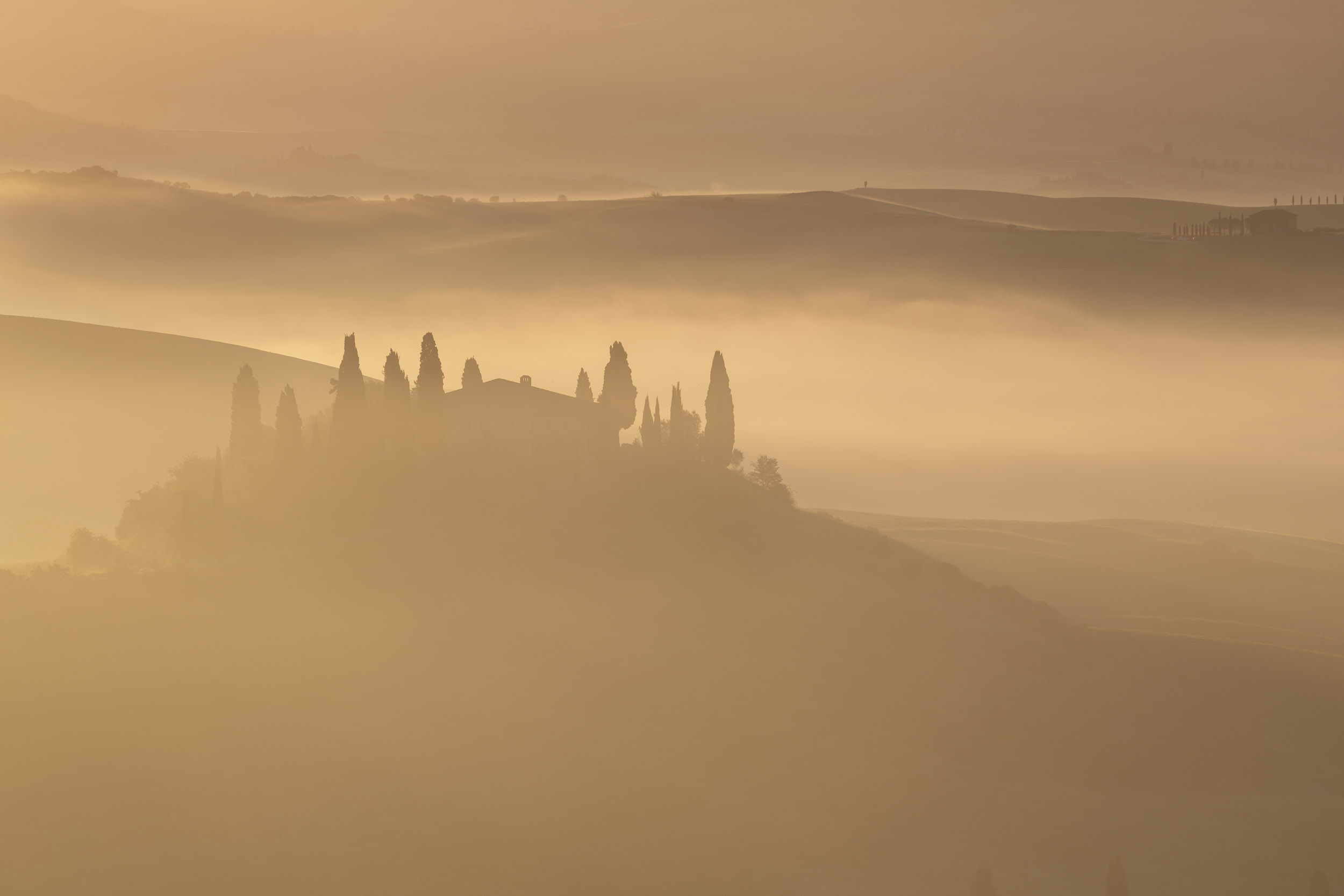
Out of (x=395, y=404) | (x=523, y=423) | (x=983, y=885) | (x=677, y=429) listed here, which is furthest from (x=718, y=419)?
(x=983, y=885)

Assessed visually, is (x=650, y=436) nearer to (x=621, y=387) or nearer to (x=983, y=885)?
(x=621, y=387)

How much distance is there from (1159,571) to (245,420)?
8519 cm

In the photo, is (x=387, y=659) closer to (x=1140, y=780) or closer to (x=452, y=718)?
(x=452, y=718)

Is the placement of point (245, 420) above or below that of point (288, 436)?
above

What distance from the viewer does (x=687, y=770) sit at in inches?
2830

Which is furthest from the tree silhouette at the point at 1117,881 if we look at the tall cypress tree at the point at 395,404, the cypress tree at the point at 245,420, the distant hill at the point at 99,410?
the distant hill at the point at 99,410

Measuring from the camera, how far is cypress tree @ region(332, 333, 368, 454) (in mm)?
86000

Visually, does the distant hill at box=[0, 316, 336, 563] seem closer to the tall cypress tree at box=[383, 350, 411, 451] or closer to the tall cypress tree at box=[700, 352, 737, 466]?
the tall cypress tree at box=[383, 350, 411, 451]

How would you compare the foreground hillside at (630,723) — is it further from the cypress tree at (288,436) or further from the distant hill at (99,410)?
the distant hill at (99,410)

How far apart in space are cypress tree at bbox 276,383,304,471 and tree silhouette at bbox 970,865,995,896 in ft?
158

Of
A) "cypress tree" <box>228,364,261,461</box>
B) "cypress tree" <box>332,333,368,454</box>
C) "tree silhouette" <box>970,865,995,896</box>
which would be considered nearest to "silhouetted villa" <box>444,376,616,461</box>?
"cypress tree" <box>332,333,368,454</box>

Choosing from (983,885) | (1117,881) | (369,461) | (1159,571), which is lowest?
(1117,881)

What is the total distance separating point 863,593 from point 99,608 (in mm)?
47942

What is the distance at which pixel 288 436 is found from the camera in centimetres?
8481
